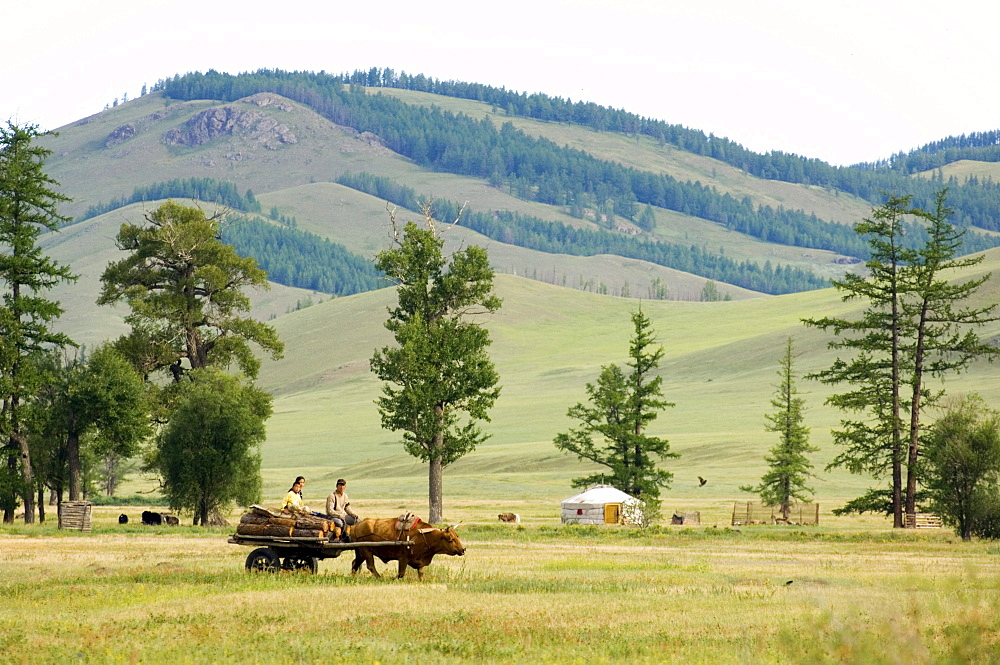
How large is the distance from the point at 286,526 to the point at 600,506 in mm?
42548

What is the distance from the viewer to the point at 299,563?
26.0 metres

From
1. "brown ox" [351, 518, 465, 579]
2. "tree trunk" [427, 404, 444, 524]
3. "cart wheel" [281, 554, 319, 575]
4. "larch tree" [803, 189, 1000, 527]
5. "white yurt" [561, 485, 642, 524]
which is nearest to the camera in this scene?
"brown ox" [351, 518, 465, 579]

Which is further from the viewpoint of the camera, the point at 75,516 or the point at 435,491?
the point at 435,491

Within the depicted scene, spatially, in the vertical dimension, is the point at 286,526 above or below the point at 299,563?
above

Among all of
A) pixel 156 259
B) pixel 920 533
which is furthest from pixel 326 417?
pixel 920 533

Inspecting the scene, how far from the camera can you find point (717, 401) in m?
169

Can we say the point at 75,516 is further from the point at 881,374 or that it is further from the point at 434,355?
the point at 881,374

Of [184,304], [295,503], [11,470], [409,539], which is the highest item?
[184,304]

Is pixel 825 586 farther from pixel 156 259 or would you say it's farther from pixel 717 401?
pixel 717 401

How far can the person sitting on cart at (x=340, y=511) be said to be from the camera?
25.6 meters

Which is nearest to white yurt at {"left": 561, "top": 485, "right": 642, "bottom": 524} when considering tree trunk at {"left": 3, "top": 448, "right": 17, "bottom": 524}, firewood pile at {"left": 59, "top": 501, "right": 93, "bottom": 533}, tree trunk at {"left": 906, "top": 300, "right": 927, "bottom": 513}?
tree trunk at {"left": 906, "top": 300, "right": 927, "bottom": 513}

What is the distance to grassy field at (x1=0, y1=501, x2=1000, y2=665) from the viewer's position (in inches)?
531

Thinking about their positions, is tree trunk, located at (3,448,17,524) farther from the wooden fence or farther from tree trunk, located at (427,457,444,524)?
the wooden fence

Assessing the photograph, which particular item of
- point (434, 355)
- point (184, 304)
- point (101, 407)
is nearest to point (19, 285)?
point (101, 407)
